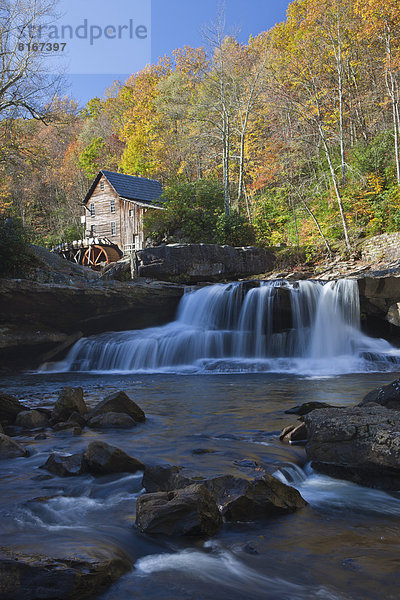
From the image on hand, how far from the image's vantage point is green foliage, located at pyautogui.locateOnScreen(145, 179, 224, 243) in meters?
24.3

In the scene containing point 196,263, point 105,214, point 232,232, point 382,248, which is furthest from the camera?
point 105,214

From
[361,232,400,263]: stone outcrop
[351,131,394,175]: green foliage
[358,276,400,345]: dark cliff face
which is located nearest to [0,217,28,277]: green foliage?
[358,276,400,345]: dark cliff face

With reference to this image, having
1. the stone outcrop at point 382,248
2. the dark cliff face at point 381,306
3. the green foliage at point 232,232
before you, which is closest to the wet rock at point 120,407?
the dark cliff face at point 381,306

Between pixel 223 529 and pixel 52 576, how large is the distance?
122cm

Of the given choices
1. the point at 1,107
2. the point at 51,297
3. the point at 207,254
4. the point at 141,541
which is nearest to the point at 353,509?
the point at 141,541

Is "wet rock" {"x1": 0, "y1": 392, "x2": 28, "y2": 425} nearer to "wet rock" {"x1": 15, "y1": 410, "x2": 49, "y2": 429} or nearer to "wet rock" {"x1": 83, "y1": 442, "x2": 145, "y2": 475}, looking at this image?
"wet rock" {"x1": 15, "y1": 410, "x2": 49, "y2": 429}

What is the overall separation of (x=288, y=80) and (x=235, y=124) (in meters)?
6.56

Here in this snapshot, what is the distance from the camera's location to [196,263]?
19.4 metres

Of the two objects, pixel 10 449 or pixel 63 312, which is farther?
pixel 63 312

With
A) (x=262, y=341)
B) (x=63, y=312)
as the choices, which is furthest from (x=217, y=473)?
(x=63, y=312)

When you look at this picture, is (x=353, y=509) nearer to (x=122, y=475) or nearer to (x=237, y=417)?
(x=122, y=475)

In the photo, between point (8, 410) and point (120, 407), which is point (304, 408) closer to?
point (120, 407)

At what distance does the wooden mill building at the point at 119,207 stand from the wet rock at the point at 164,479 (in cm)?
3072

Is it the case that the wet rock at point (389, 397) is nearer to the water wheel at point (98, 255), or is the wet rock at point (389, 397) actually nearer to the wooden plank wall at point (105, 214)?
the water wheel at point (98, 255)
